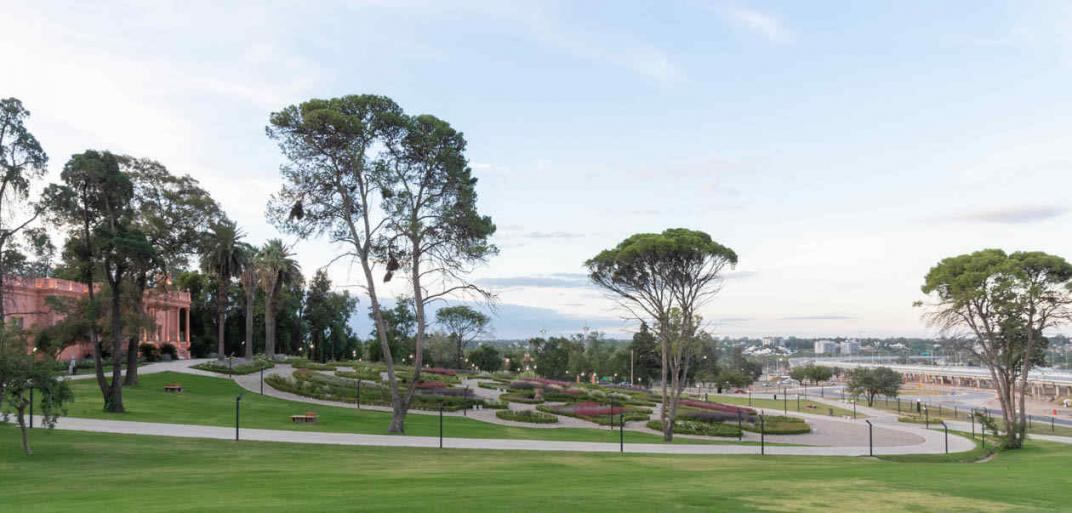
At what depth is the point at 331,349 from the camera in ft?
295

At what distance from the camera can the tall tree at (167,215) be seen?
33.5 meters

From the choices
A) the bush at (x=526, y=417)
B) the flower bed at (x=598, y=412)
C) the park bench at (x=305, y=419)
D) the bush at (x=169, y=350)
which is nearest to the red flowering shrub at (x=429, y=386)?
the flower bed at (x=598, y=412)

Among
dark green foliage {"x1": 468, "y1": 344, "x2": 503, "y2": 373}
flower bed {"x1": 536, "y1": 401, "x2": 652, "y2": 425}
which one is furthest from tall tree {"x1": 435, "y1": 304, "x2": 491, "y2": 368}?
flower bed {"x1": 536, "y1": 401, "x2": 652, "y2": 425}

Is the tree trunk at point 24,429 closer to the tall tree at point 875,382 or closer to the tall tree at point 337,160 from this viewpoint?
the tall tree at point 337,160

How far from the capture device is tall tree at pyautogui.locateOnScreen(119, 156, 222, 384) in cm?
3350

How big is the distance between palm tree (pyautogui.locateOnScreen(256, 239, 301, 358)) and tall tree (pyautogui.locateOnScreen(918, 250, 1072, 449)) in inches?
2160

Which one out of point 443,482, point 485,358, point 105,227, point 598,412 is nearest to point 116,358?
point 105,227

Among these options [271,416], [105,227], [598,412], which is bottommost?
[598,412]

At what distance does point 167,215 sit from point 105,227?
7213 millimetres

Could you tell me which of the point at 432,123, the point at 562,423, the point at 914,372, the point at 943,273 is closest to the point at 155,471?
the point at 432,123

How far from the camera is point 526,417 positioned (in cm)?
3731

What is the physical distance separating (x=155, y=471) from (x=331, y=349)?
251 feet

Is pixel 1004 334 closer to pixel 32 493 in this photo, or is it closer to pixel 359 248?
pixel 359 248

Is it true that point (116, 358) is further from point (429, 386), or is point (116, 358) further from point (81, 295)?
point (429, 386)
